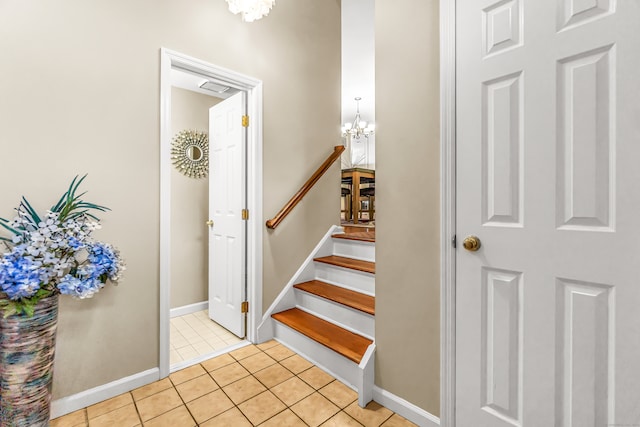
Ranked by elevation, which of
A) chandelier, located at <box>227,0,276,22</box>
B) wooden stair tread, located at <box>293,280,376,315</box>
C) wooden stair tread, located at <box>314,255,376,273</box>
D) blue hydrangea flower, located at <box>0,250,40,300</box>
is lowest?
wooden stair tread, located at <box>293,280,376,315</box>

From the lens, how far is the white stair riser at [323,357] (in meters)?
1.84

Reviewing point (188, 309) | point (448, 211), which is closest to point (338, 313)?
point (448, 211)

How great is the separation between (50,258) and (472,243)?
1918 mm

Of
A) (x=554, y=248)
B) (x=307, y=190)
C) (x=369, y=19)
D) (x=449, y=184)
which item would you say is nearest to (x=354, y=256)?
(x=307, y=190)

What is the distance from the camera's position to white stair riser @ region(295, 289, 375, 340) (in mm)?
2008

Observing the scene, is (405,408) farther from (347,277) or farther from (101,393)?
(101,393)

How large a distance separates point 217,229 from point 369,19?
9.20ft

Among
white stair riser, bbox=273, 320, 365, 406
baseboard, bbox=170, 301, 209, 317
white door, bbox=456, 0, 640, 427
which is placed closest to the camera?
white door, bbox=456, 0, 640, 427

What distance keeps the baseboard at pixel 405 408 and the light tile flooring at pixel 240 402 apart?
0.09 feet

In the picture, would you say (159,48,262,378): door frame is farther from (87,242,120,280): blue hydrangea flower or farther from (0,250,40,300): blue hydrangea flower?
(0,250,40,300): blue hydrangea flower

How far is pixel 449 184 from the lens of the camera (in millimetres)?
1383

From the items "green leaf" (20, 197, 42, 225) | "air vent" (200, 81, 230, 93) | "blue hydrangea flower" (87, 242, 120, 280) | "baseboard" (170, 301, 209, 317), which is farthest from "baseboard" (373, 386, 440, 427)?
"air vent" (200, 81, 230, 93)

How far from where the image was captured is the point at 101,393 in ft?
5.72

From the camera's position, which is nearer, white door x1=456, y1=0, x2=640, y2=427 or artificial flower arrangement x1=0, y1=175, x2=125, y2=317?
white door x1=456, y1=0, x2=640, y2=427
